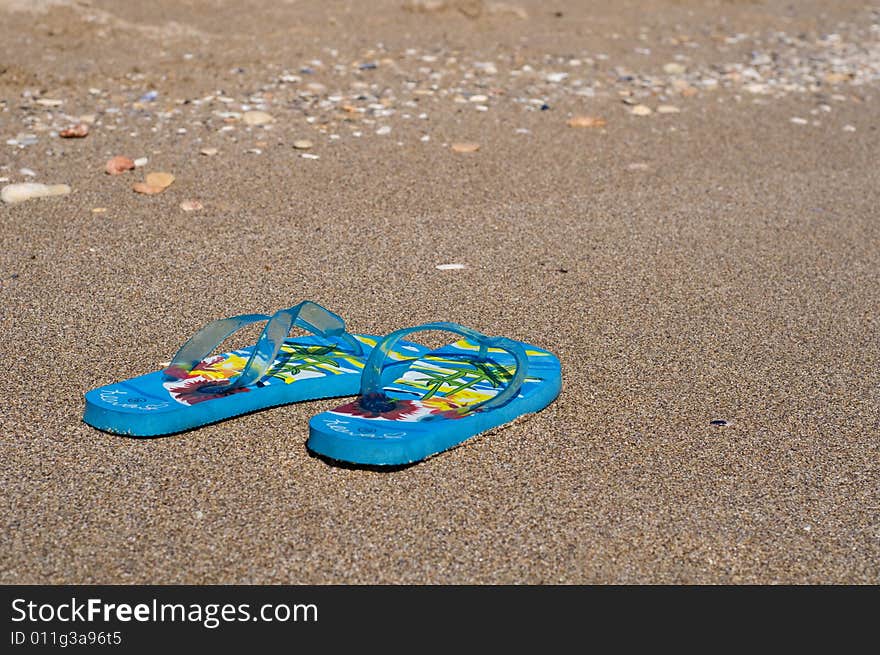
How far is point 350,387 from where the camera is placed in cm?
270

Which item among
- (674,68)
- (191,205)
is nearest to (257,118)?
(191,205)

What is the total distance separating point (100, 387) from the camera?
105 inches

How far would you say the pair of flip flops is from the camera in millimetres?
2383

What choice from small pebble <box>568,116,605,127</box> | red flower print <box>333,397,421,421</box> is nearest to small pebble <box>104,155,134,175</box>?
small pebble <box>568,116,605,127</box>

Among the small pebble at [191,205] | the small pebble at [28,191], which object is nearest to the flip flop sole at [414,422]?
the small pebble at [191,205]

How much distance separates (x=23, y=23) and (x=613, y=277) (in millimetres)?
4368

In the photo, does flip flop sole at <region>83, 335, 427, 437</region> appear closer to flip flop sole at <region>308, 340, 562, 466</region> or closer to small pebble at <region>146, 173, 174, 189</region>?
flip flop sole at <region>308, 340, 562, 466</region>

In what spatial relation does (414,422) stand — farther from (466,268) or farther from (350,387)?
(466,268)

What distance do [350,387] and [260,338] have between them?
246 mm

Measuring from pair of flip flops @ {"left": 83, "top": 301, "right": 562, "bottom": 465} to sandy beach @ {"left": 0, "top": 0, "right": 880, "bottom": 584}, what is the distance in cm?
5

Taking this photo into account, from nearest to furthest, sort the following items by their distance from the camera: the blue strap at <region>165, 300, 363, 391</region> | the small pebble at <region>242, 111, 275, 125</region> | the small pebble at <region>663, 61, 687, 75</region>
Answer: the blue strap at <region>165, 300, 363, 391</region> → the small pebble at <region>242, 111, 275, 125</region> → the small pebble at <region>663, 61, 687, 75</region>
